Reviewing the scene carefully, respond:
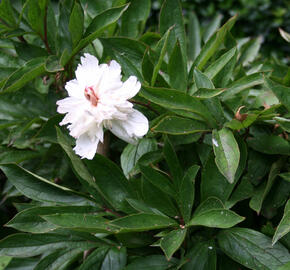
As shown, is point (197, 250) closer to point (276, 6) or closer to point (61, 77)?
point (61, 77)

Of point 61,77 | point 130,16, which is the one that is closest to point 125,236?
point 61,77

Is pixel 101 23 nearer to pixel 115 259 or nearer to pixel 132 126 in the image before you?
pixel 132 126

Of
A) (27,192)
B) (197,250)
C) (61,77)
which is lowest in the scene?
(197,250)

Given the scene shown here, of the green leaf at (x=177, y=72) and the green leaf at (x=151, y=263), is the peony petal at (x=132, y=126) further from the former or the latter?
the green leaf at (x=151, y=263)

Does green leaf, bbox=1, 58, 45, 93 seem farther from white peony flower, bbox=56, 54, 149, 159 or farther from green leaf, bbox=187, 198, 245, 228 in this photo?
green leaf, bbox=187, 198, 245, 228

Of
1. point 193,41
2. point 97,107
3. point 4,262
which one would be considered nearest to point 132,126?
point 97,107

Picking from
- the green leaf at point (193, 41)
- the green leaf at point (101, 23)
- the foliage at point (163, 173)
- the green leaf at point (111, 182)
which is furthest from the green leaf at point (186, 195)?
the green leaf at point (193, 41)
